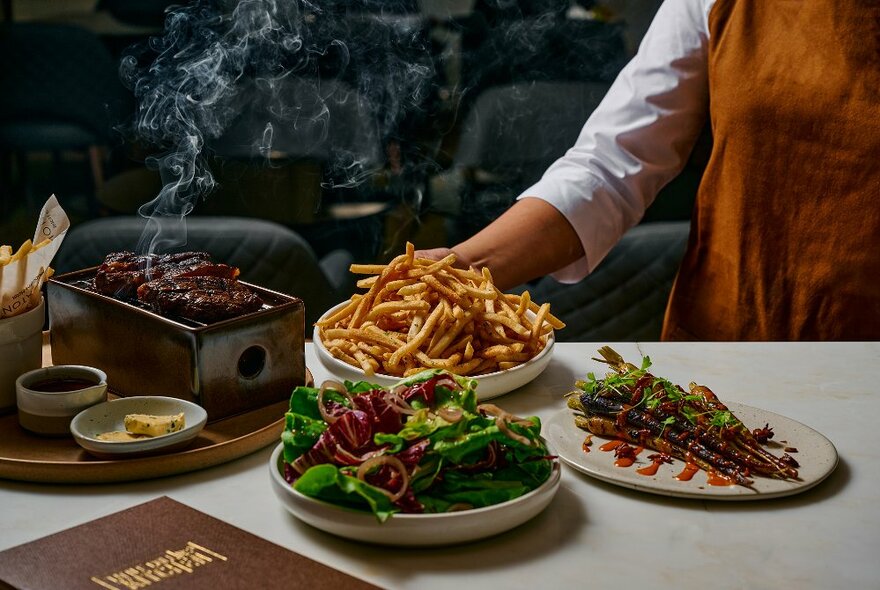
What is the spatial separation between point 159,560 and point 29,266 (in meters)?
0.64

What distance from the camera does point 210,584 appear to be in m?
1.08

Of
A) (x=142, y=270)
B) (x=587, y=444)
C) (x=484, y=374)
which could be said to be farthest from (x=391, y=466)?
(x=142, y=270)

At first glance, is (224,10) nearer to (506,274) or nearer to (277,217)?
(277,217)

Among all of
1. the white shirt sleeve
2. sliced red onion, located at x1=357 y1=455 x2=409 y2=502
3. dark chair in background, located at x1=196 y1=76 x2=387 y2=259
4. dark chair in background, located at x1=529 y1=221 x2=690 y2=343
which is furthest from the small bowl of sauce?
dark chair in background, located at x1=529 y1=221 x2=690 y2=343

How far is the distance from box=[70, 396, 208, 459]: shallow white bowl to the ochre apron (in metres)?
1.47

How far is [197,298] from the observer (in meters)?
1.52

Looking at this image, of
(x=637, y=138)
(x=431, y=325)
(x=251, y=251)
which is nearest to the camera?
(x=431, y=325)

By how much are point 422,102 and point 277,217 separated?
2.23 ft

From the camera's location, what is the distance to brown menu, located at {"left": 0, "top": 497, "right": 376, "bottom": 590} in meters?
1.08

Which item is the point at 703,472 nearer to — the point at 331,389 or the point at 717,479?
the point at 717,479

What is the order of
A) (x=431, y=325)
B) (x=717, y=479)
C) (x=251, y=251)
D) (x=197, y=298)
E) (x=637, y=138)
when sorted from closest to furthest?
1. (x=717, y=479)
2. (x=197, y=298)
3. (x=431, y=325)
4. (x=637, y=138)
5. (x=251, y=251)

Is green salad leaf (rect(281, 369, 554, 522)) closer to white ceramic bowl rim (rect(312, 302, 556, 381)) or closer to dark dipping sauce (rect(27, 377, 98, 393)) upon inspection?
white ceramic bowl rim (rect(312, 302, 556, 381))

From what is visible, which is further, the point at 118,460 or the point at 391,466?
the point at 118,460

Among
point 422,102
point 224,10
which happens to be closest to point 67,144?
point 224,10
